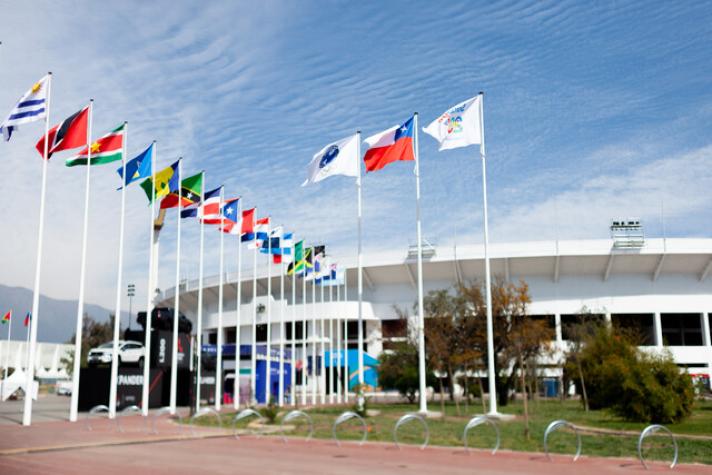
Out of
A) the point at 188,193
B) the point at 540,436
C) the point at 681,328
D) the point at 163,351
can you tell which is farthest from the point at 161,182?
the point at 681,328

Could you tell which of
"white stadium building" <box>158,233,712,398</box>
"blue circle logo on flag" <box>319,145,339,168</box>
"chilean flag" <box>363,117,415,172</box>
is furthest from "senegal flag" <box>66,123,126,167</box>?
"white stadium building" <box>158,233,712,398</box>

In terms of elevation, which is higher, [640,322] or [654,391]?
[640,322]

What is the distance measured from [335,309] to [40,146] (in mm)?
45996

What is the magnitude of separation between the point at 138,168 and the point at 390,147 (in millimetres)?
A: 9967

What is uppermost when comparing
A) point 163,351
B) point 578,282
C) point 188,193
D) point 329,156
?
point 329,156

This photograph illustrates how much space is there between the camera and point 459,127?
83.1 ft

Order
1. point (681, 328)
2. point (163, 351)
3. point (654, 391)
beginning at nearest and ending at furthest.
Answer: point (654, 391), point (163, 351), point (681, 328)

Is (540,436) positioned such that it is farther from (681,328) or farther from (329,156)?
(681,328)

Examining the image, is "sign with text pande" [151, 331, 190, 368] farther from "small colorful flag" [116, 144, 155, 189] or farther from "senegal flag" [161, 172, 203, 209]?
"small colorful flag" [116, 144, 155, 189]

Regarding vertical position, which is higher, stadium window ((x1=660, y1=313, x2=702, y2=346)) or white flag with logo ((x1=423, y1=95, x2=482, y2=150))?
white flag with logo ((x1=423, y1=95, x2=482, y2=150))

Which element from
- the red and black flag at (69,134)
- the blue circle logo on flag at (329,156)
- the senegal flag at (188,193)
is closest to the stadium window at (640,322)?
the blue circle logo on flag at (329,156)

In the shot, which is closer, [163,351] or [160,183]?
[160,183]

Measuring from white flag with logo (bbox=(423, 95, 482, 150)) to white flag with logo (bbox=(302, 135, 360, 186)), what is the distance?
10.9ft

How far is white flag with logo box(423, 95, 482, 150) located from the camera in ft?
82.7
